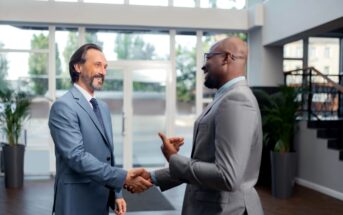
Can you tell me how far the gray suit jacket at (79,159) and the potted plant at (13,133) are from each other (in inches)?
188

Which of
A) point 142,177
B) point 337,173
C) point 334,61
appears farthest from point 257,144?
point 334,61

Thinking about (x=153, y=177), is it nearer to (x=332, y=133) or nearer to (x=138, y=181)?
(x=138, y=181)

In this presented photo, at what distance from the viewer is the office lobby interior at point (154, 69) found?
6445mm

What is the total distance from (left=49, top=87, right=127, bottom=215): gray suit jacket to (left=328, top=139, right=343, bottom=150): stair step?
16.1ft

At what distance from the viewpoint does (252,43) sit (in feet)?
25.8

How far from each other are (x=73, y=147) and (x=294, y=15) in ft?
17.7

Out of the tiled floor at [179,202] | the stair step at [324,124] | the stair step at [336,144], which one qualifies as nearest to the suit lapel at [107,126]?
the tiled floor at [179,202]

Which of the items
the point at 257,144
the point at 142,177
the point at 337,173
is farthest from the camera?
the point at 337,173

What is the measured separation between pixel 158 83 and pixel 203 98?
3.40 feet

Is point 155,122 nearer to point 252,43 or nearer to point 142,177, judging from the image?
point 252,43

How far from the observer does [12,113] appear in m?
6.17

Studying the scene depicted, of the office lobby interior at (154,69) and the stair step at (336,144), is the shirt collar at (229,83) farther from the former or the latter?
the stair step at (336,144)

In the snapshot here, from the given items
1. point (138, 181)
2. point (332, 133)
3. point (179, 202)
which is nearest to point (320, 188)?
point (332, 133)

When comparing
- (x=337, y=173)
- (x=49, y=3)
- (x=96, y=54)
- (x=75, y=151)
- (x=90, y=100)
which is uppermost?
(x=49, y=3)
